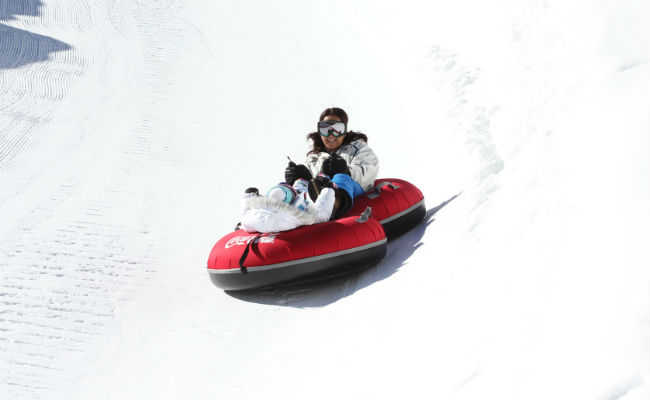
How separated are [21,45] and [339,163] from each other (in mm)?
6726

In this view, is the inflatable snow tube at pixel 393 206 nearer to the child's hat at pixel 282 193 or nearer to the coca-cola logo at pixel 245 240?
the child's hat at pixel 282 193

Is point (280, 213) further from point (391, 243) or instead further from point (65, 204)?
point (65, 204)

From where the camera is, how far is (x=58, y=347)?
3354mm

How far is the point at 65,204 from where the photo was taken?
5.15 metres

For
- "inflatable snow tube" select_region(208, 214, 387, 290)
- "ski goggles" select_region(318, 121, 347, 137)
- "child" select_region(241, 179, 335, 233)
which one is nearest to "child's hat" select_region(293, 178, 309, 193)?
"child" select_region(241, 179, 335, 233)

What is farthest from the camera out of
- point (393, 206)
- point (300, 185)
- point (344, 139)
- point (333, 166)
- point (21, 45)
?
point (21, 45)

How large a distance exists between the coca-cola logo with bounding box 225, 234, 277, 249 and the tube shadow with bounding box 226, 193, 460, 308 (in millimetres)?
287

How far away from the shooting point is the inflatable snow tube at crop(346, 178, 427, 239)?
4.18 metres

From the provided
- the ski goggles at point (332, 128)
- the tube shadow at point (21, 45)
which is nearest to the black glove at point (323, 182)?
the ski goggles at point (332, 128)

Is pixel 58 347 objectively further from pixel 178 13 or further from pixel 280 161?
pixel 178 13

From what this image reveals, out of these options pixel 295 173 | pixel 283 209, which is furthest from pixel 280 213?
pixel 295 173

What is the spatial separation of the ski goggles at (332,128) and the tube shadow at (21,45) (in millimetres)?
5561

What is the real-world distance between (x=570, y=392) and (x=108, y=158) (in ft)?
16.7

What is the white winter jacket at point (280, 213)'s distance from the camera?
362cm
